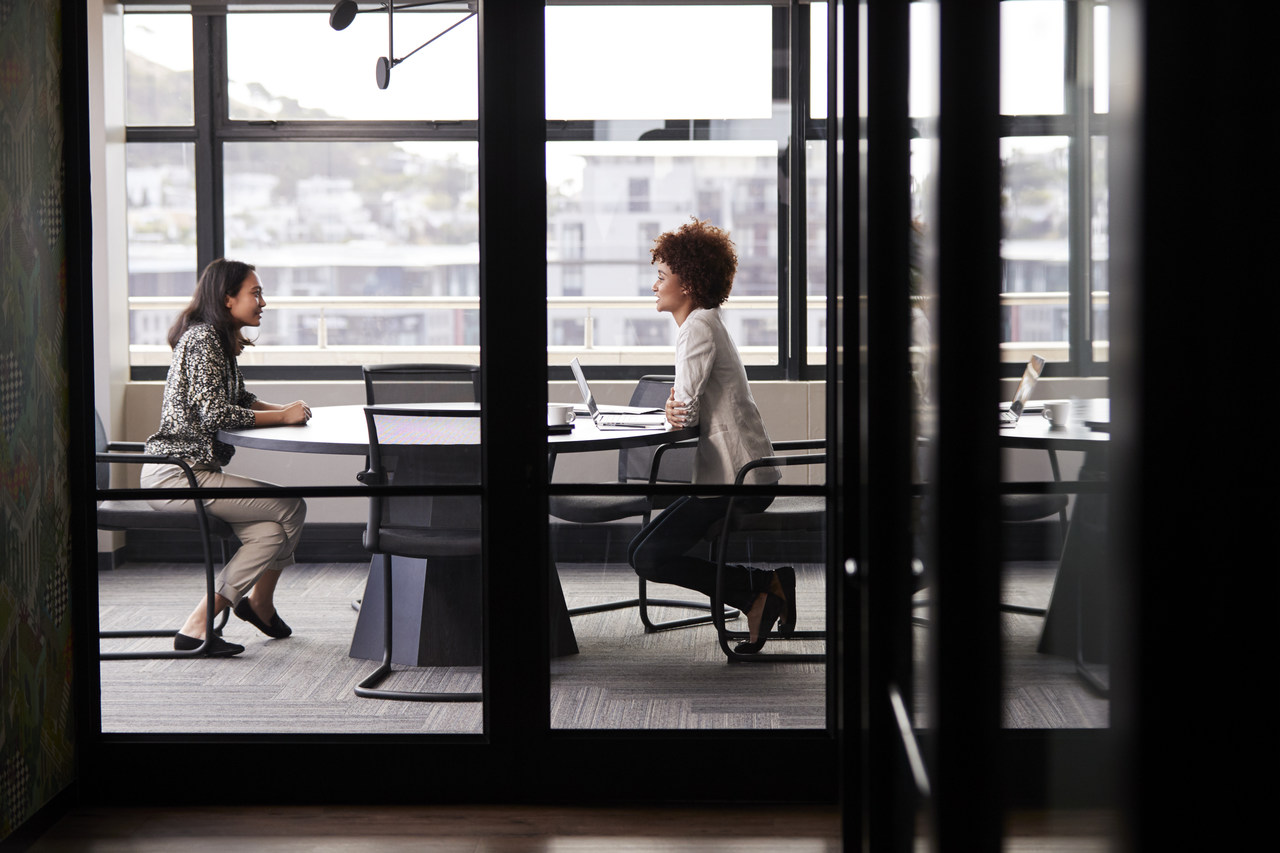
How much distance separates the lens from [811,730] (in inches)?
111

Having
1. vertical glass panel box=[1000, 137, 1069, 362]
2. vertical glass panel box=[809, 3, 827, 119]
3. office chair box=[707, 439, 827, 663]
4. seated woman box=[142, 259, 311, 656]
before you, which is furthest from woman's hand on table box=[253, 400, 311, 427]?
vertical glass panel box=[1000, 137, 1069, 362]

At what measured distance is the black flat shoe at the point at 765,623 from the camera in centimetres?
280

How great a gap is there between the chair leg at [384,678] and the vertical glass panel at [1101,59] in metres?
2.44

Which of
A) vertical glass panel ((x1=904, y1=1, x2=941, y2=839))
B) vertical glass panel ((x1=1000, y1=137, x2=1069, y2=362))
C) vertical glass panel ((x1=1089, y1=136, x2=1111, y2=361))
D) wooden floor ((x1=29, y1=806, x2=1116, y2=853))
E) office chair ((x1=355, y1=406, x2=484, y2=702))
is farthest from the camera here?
office chair ((x1=355, y1=406, x2=484, y2=702))

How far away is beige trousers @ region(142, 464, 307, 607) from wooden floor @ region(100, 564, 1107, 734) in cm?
6

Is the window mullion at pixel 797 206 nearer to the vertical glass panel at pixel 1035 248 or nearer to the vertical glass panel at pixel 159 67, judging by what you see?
the vertical glass panel at pixel 159 67

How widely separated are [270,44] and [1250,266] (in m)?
2.57

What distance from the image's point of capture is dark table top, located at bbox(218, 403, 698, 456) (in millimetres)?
2725

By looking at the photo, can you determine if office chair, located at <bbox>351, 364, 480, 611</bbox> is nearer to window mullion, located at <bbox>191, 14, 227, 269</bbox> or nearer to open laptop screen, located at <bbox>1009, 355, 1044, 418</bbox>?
window mullion, located at <bbox>191, 14, 227, 269</bbox>

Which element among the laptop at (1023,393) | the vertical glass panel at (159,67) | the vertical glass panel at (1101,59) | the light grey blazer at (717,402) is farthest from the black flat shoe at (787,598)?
the vertical glass panel at (1101,59)

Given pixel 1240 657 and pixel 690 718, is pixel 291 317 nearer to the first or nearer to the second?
pixel 690 718

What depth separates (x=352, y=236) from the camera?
8.70 feet

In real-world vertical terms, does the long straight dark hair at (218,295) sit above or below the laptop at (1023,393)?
above

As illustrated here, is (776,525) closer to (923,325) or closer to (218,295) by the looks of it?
(218,295)
